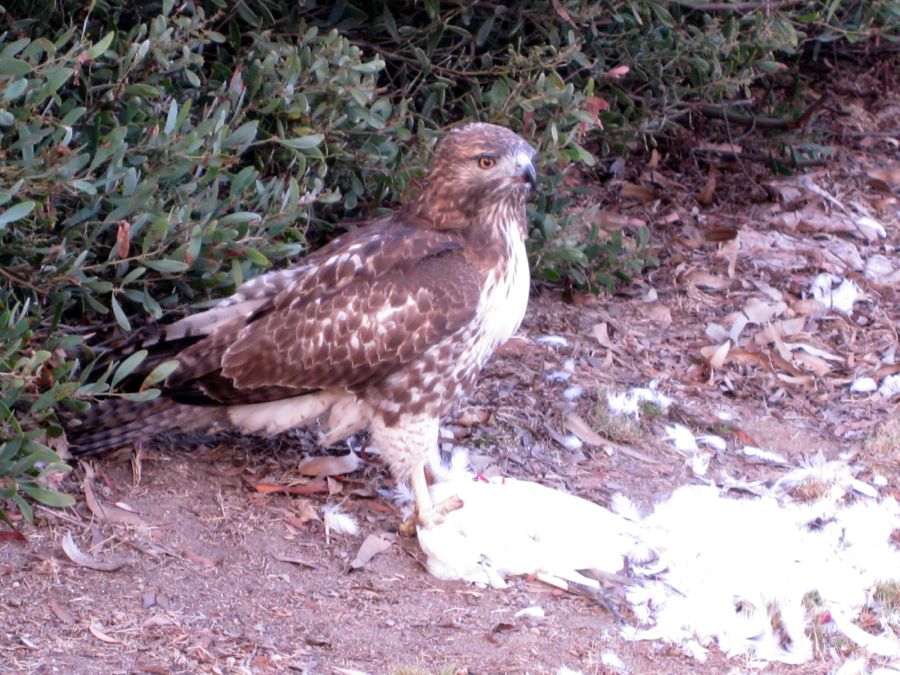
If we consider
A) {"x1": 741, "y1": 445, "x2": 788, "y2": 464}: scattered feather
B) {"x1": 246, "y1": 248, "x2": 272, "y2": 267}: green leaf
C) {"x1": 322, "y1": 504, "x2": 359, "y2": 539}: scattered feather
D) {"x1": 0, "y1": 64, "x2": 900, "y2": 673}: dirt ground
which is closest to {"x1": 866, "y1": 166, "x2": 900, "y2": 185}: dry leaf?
{"x1": 0, "y1": 64, "x2": 900, "y2": 673}: dirt ground

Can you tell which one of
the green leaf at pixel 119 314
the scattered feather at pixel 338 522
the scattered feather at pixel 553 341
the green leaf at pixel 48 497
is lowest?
the scattered feather at pixel 553 341

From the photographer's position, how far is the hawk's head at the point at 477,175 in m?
4.80

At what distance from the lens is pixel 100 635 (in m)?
3.96

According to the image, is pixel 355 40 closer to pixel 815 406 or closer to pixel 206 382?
pixel 206 382

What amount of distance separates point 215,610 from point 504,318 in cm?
148

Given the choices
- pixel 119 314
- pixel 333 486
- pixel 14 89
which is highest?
pixel 14 89

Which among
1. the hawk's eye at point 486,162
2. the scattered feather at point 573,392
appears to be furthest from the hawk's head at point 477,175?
the scattered feather at point 573,392

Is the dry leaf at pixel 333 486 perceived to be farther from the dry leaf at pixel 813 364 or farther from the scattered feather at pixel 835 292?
the scattered feather at pixel 835 292

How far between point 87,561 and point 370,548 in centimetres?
98

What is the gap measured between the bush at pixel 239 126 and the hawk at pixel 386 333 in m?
0.17

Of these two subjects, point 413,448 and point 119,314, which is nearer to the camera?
point 119,314

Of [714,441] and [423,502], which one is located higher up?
[423,502]

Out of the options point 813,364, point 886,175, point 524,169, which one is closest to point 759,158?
point 886,175

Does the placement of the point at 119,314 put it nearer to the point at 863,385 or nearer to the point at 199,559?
the point at 199,559
